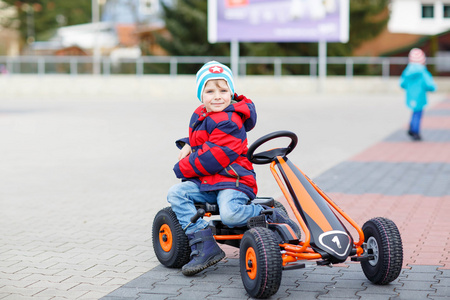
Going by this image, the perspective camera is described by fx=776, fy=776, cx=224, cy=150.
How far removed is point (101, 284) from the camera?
182 inches

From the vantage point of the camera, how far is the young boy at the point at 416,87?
1330cm

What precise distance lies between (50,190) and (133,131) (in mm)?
7248

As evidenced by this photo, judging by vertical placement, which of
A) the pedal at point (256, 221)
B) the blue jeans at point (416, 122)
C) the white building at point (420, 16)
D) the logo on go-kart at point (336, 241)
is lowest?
the logo on go-kart at point (336, 241)

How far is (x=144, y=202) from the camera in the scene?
24.9ft

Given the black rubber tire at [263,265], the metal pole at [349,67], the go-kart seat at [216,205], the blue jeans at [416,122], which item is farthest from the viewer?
the metal pole at [349,67]

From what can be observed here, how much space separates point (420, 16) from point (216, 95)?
50.8 metres

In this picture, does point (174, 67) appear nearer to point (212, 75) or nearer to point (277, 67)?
point (277, 67)

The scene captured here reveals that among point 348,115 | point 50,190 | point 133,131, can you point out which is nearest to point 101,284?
point 50,190

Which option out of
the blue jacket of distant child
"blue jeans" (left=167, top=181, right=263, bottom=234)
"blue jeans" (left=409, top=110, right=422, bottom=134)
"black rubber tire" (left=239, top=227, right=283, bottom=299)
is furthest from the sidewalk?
the blue jacket of distant child

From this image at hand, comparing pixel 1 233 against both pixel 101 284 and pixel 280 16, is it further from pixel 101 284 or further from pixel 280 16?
pixel 280 16

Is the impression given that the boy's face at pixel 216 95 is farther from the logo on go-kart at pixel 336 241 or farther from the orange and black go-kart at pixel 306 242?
the logo on go-kart at pixel 336 241

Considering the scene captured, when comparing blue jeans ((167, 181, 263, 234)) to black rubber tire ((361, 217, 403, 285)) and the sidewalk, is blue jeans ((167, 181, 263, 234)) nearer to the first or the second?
the sidewalk

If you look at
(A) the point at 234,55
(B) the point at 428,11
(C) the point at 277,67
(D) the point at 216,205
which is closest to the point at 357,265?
(D) the point at 216,205

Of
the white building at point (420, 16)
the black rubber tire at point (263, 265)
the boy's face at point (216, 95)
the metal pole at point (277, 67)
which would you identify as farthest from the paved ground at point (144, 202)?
the white building at point (420, 16)
